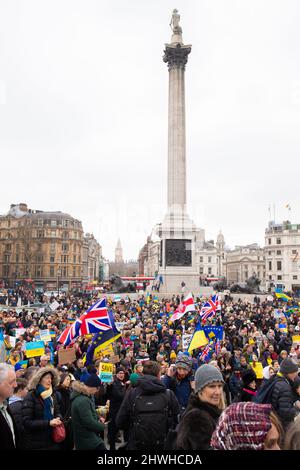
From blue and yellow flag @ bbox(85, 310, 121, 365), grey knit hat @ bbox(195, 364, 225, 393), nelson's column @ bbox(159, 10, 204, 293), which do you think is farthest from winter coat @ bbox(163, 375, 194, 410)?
nelson's column @ bbox(159, 10, 204, 293)

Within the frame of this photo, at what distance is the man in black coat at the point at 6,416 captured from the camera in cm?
365

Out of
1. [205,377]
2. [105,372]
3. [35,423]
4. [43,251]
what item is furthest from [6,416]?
[43,251]

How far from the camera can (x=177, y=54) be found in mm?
45219

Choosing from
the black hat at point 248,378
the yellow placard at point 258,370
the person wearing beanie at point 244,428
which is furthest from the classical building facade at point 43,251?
the person wearing beanie at point 244,428

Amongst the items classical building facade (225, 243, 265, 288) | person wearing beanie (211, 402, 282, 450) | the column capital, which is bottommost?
person wearing beanie (211, 402, 282, 450)

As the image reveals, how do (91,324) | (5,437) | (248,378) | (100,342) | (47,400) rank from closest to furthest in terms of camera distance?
1. (5,437)
2. (47,400)
3. (248,378)
4. (100,342)
5. (91,324)

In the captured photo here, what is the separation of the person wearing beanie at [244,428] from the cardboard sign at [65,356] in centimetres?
739

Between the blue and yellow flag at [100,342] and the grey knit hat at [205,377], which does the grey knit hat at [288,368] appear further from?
the blue and yellow flag at [100,342]

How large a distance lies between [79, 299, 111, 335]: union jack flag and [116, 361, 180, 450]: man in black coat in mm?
5482

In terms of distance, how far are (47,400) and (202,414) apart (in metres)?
2.37

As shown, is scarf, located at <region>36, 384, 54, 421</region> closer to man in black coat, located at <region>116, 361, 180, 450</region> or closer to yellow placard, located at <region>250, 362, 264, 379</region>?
man in black coat, located at <region>116, 361, 180, 450</region>

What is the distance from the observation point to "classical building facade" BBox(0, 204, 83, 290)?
8569cm

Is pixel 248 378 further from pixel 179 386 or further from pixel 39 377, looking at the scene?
pixel 39 377
